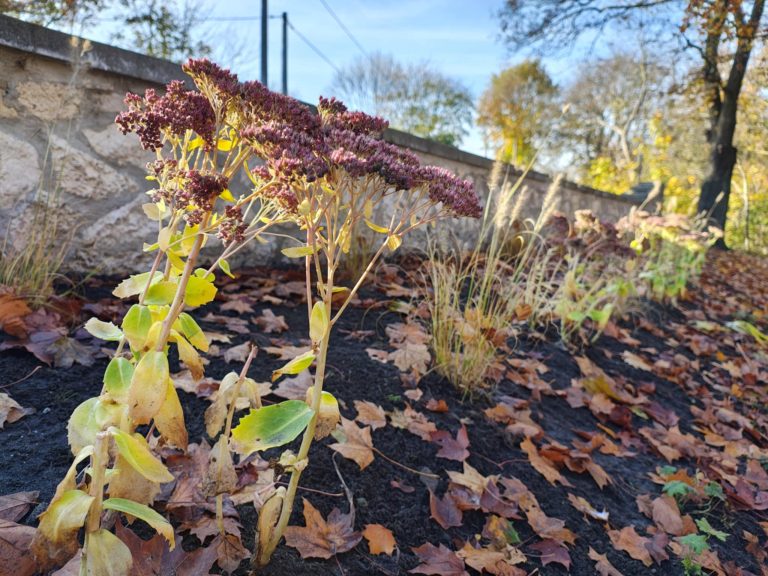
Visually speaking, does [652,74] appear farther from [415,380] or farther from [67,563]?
[67,563]

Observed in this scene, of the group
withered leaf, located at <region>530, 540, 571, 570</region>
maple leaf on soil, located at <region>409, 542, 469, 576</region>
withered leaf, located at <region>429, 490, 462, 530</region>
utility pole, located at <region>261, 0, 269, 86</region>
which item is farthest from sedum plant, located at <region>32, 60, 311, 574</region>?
utility pole, located at <region>261, 0, 269, 86</region>

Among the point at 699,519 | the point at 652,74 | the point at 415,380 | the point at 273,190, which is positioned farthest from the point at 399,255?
the point at 652,74

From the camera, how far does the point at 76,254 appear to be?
2637mm

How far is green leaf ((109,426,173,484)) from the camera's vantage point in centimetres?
92

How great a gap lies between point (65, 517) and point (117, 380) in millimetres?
259

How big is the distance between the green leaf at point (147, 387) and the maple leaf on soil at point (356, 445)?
771 millimetres

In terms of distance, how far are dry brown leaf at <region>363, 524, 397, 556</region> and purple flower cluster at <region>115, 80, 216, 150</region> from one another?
1106 mm

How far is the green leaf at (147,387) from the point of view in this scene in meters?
0.99

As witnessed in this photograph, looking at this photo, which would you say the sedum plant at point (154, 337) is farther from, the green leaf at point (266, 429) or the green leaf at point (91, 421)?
the green leaf at point (266, 429)

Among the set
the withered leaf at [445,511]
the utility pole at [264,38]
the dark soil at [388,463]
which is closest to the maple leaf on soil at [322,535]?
the dark soil at [388,463]

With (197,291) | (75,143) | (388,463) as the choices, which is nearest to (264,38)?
(75,143)

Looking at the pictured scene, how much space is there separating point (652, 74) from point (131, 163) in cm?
2173

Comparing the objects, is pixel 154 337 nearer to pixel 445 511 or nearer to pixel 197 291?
pixel 197 291

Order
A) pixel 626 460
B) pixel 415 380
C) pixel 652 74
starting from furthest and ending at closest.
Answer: pixel 652 74, pixel 626 460, pixel 415 380
